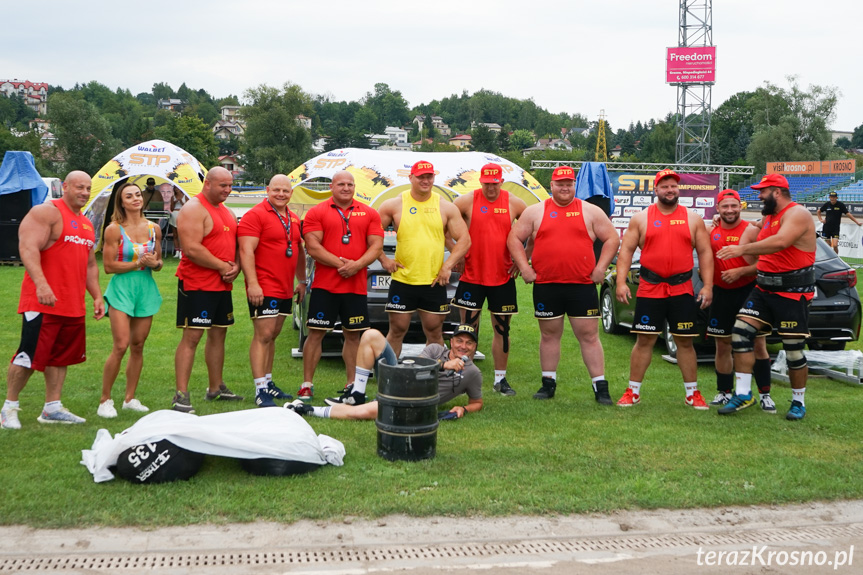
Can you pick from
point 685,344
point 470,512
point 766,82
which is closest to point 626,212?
point 685,344

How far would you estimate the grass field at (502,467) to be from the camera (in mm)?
4508

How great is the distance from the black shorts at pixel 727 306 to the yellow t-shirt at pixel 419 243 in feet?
8.78

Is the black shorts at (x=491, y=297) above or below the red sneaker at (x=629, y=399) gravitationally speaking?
above

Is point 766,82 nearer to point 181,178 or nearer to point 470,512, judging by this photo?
point 181,178

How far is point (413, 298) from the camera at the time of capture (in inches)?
291

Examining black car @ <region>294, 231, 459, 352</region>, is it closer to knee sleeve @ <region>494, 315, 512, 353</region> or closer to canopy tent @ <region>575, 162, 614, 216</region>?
knee sleeve @ <region>494, 315, 512, 353</region>

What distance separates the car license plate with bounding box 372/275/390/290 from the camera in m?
8.74

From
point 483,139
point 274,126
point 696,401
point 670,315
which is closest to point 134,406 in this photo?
point 670,315

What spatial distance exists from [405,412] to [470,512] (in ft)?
3.36

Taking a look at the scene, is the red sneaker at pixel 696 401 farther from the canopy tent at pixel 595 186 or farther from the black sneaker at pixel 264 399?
the canopy tent at pixel 595 186

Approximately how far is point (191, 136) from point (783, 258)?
8894 cm

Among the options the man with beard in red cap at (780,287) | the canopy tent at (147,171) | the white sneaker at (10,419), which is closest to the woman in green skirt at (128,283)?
the white sneaker at (10,419)

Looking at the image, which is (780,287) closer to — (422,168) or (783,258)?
(783,258)

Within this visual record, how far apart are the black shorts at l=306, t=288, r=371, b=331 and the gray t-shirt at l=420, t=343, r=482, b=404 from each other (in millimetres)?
792
